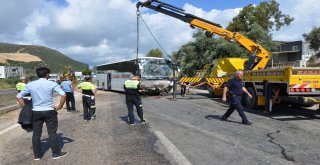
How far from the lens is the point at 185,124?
34.3 feet

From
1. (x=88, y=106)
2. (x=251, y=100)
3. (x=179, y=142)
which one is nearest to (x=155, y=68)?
(x=251, y=100)

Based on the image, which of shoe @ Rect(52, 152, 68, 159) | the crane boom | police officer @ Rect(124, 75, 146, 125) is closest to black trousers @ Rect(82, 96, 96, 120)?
police officer @ Rect(124, 75, 146, 125)

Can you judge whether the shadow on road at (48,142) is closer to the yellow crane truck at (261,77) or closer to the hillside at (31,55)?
the yellow crane truck at (261,77)

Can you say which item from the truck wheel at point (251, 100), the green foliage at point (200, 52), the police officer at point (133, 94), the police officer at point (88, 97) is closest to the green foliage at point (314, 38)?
the green foliage at point (200, 52)

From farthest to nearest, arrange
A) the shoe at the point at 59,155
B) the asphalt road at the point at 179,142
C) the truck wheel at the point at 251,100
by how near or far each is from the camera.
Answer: the truck wheel at the point at 251,100
the shoe at the point at 59,155
the asphalt road at the point at 179,142

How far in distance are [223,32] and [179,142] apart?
1257cm

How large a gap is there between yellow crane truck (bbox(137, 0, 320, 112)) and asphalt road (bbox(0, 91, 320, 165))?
38.0 inches

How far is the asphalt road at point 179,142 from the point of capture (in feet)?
20.9

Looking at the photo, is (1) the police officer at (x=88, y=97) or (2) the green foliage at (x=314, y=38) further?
(2) the green foliage at (x=314, y=38)

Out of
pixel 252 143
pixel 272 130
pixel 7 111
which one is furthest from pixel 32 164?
pixel 7 111

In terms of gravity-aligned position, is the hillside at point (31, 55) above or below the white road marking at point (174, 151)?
above

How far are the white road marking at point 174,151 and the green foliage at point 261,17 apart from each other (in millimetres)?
45151

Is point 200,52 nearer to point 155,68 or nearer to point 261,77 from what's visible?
point 155,68

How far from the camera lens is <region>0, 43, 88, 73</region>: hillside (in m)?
138
